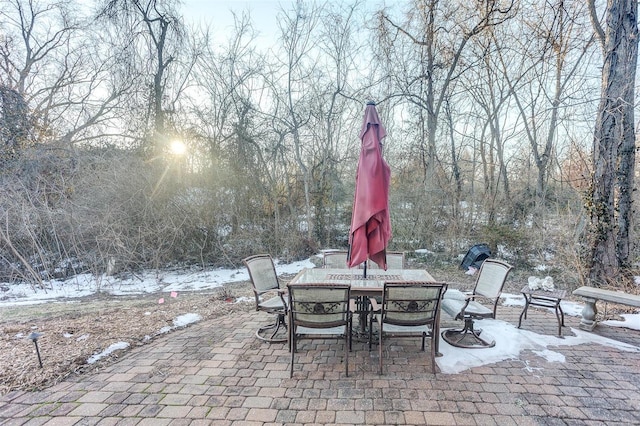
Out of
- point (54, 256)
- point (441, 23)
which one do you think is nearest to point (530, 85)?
point (441, 23)

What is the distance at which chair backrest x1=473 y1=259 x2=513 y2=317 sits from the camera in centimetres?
316

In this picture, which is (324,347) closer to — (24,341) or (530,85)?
(24,341)

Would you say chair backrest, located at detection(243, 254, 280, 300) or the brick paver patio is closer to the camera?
the brick paver patio

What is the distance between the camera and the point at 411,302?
256 centimetres

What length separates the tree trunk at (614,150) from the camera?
4844 millimetres

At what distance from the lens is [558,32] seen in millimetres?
6887

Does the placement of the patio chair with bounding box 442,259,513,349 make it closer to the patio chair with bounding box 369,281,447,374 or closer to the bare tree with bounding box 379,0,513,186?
the patio chair with bounding box 369,281,447,374

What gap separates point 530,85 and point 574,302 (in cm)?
689

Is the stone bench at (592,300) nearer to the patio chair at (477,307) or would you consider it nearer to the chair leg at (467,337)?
the patio chair at (477,307)

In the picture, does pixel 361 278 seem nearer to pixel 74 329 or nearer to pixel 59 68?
pixel 74 329

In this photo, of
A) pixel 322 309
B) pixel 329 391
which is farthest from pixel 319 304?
pixel 329 391

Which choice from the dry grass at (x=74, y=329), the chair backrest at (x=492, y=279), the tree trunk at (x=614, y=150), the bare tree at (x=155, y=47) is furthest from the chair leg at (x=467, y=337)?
the bare tree at (x=155, y=47)

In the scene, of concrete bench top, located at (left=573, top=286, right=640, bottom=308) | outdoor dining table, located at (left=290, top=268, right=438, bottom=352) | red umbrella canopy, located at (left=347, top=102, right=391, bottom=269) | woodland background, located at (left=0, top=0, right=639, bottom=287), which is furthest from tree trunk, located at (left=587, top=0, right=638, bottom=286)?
red umbrella canopy, located at (left=347, top=102, right=391, bottom=269)

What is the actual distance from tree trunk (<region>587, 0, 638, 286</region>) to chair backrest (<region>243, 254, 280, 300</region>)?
19.1 ft
